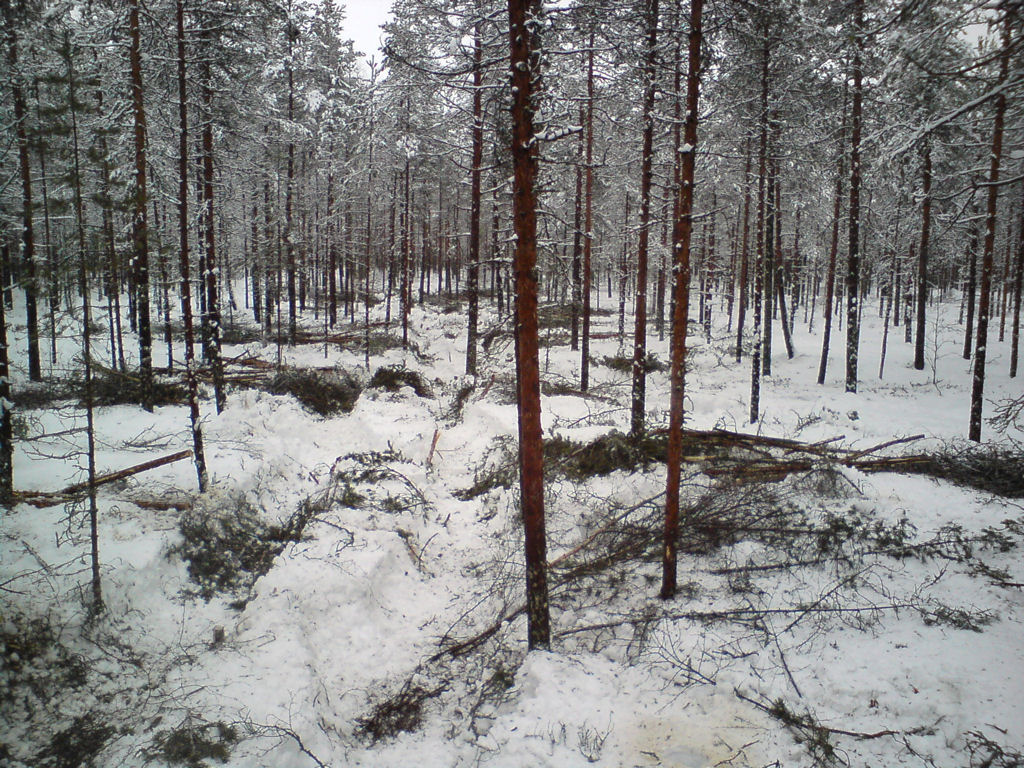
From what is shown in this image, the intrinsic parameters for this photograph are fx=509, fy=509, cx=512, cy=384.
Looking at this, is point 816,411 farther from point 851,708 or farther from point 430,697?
point 430,697

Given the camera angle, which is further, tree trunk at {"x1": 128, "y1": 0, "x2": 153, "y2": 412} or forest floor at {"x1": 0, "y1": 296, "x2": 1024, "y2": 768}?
tree trunk at {"x1": 128, "y1": 0, "x2": 153, "y2": 412}

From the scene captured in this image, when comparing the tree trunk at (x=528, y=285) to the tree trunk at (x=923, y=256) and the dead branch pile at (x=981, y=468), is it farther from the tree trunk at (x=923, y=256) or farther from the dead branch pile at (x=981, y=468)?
the tree trunk at (x=923, y=256)

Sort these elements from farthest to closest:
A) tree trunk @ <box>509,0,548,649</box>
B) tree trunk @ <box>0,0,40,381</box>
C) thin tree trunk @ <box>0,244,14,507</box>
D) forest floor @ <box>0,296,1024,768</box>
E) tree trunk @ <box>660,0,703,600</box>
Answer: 1. tree trunk @ <box>0,0,40,381</box>
2. thin tree trunk @ <box>0,244,14,507</box>
3. tree trunk @ <box>660,0,703,600</box>
4. tree trunk @ <box>509,0,548,649</box>
5. forest floor @ <box>0,296,1024,768</box>

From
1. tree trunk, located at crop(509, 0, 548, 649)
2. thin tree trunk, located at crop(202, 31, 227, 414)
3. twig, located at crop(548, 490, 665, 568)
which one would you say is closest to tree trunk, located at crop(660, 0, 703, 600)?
twig, located at crop(548, 490, 665, 568)

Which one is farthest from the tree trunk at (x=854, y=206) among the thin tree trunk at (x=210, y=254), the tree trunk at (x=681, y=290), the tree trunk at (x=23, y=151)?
the tree trunk at (x=23, y=151)

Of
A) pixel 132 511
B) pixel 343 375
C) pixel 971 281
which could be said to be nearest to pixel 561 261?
pixel 132 511

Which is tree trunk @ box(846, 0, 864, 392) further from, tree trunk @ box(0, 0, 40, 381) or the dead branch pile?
tree trunk @ box(0, 0, 40, 381)

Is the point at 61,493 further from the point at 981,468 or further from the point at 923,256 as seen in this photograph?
the point at 923,256

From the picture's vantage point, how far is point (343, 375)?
61.5 ft

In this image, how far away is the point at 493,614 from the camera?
832 cm

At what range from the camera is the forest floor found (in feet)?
18.5

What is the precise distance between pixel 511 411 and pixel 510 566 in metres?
6.84

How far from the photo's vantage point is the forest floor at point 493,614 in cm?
564

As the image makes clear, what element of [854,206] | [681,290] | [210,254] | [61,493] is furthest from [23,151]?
[854,206]
